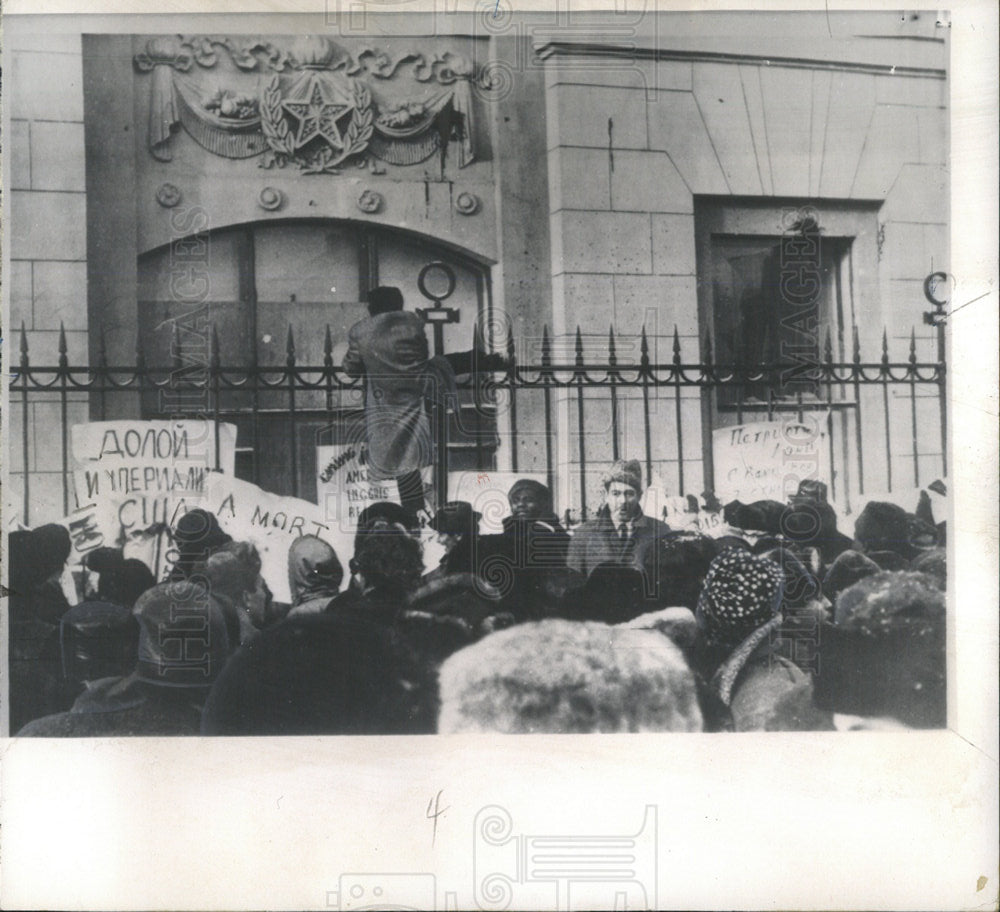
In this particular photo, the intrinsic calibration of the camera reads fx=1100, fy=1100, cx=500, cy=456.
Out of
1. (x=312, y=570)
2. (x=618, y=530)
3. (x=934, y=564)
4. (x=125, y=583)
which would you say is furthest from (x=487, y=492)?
(x=934, y=564)

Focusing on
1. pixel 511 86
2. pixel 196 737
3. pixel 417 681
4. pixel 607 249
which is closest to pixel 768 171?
pixel 607 249

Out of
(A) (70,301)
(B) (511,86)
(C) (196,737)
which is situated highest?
(B) (511,86)

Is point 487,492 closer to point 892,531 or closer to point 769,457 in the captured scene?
point 769,457

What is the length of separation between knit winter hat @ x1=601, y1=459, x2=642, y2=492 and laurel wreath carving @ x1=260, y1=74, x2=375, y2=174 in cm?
191

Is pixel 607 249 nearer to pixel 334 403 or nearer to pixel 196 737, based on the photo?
pixel 334 403

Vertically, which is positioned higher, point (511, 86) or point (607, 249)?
point (511, 86)

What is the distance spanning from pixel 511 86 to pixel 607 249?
0.89m

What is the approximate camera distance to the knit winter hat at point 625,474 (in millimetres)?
5188

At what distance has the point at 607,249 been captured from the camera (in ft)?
17.2

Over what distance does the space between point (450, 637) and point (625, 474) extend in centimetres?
112

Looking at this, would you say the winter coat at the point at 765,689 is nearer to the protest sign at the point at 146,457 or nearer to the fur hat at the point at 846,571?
the fur hat at the point at 846,571

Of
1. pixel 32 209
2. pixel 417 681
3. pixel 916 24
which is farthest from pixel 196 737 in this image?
pixel 916 24

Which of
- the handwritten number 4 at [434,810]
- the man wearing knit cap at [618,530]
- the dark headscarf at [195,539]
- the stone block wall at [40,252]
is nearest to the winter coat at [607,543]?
the man wearing knit cap at [618,530]

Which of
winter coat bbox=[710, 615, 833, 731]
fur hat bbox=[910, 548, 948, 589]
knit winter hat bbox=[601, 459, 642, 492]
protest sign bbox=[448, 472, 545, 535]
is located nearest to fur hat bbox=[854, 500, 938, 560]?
fur hat bbox=[910, 548, 948, 589]
